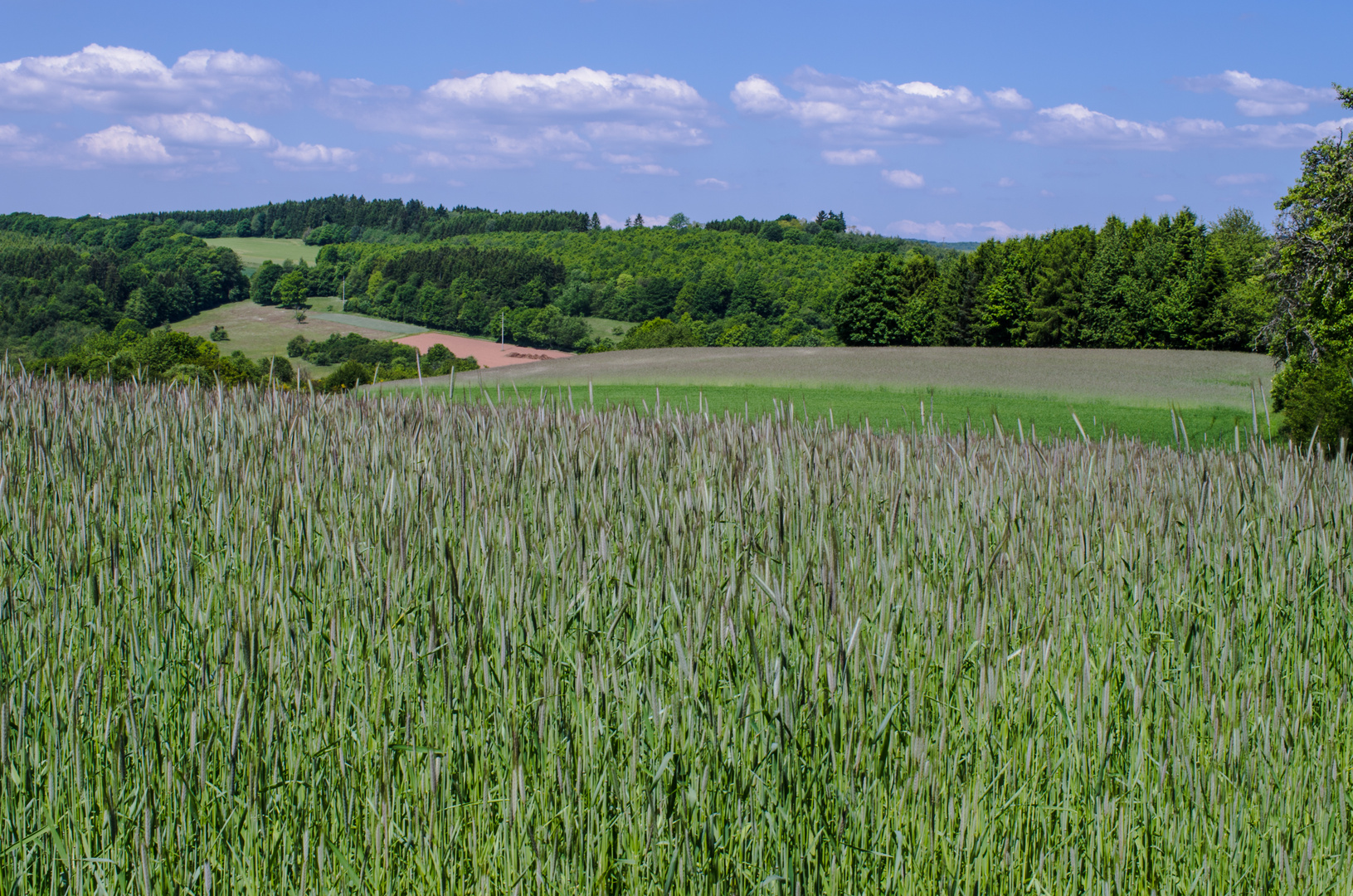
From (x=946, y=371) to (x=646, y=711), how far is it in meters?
33.1

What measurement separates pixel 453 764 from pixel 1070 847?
117 centimetres

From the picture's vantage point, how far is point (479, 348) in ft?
181

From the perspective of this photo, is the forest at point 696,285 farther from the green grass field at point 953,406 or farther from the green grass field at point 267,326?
the green grass field at point 953,406

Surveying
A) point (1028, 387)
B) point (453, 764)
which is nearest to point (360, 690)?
point (453, 764)

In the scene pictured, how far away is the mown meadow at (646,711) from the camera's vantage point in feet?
5.03

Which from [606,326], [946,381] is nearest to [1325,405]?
[946,381]

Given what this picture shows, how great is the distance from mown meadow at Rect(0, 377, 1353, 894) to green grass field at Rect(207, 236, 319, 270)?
87.6 meters

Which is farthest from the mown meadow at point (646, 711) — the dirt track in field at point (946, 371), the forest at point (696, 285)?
the forest at point (696, 285)

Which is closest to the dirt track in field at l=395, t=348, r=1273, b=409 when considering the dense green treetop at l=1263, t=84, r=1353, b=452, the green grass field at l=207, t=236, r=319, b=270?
the dense green treetop at l=1263, t=84, r=1353, b=452

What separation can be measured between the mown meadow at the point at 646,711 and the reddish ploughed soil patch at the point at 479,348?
48.5 meters

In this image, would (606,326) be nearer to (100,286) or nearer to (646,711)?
A: (100,286)

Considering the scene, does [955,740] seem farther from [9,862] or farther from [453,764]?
[9,862]

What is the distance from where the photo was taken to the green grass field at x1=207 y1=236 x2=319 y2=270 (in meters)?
84.9

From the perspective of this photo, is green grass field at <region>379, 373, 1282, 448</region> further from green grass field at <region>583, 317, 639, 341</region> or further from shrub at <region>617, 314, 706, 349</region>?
green grass field at <region>583, 317, 639, 341</region>
